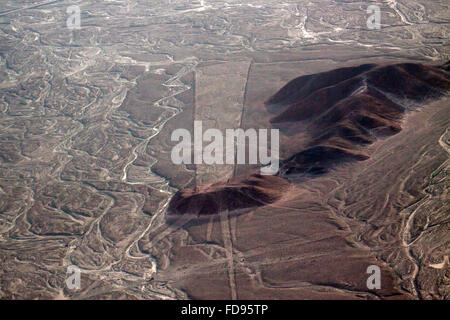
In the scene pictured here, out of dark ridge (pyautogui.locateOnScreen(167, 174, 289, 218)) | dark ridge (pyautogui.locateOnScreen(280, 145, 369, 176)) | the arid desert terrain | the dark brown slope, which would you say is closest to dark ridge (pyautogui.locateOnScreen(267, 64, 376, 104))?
the dark brown slope

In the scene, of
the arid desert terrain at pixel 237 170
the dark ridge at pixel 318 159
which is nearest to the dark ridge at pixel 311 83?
the arid desert terrain at pixel 237 170

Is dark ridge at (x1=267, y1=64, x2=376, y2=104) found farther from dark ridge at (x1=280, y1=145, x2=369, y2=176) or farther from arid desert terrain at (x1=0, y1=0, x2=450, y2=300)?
dark ridge at (x1=280, y1=145, x2=369, y2=176)

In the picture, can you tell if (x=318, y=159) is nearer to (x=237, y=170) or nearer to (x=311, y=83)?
(x=237, y=170)

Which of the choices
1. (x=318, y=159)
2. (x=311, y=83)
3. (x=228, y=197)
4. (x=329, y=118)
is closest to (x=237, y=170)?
(x=228, y=197)

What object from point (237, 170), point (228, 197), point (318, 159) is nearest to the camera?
point (228, 197)

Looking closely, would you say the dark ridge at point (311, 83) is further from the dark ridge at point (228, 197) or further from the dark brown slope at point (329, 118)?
the dark ridge at point (228, 197)

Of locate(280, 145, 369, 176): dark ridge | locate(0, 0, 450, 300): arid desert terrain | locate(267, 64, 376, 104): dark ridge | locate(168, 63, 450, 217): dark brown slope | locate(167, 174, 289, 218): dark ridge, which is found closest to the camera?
locate(0, 0, 450, 300): arid desert terrain

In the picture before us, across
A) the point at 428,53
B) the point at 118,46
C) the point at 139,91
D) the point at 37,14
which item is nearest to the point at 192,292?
the point at 139,91

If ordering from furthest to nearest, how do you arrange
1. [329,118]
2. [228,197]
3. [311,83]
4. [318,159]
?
[311,83]
[329,118]
[318,159]
[228,197]
